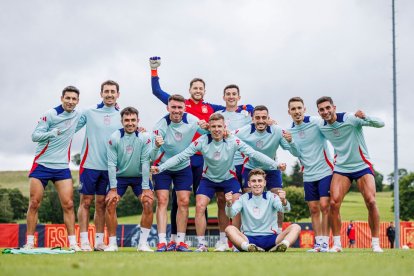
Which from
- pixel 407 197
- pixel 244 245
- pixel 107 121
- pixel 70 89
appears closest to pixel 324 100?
pixel 244 245

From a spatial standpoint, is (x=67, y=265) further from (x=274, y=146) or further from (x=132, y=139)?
(x=274, y=146)

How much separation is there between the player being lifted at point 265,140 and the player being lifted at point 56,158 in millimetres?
3172

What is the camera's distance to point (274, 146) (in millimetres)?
10781

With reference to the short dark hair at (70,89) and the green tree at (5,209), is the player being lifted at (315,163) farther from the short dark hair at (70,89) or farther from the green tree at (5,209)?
the green tree at (5,209)

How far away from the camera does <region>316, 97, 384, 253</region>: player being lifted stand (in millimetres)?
10008

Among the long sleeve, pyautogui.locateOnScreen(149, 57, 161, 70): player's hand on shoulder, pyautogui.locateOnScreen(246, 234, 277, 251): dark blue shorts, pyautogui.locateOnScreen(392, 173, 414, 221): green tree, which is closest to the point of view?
pyautogui.locateOnScreen(246, 234, 277, 251): dark blue shorts

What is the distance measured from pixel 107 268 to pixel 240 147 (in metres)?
5.15

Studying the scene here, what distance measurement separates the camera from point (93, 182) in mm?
10547

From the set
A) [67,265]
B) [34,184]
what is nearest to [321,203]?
[34,184]

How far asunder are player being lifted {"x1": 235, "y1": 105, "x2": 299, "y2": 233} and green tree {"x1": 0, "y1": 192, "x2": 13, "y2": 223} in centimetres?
6319

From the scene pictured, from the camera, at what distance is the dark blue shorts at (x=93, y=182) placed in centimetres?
1052

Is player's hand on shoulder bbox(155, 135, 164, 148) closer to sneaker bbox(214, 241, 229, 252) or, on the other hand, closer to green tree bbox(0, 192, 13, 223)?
sneaker bbox(214, 241, 229, 252)

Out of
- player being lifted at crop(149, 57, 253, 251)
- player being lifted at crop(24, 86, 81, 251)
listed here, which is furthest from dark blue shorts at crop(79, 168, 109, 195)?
player being lifted at crop(149, 57, 253, 251)

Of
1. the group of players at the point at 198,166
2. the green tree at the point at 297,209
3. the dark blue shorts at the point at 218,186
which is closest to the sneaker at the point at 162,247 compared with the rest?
the group of players at the point at 198,166
